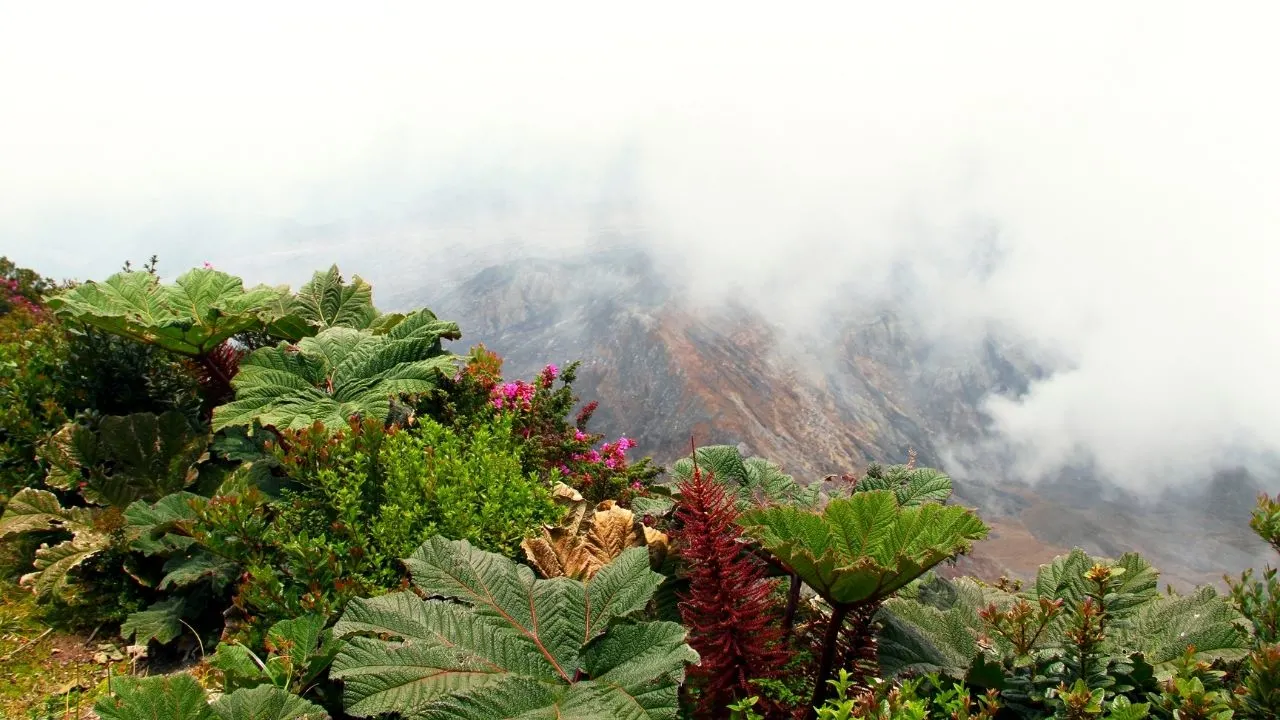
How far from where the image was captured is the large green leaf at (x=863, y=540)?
2.52 metres

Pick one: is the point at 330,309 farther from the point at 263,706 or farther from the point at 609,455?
the point at 263,706

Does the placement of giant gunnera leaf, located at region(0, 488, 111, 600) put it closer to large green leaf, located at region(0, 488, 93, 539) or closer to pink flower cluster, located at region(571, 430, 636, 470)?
large green leaf, located at region(0, 488, 93, 539)

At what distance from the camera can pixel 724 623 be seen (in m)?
2.67

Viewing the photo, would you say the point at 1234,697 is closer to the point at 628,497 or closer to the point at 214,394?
the point at 628,497

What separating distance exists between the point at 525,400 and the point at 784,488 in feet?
10.3

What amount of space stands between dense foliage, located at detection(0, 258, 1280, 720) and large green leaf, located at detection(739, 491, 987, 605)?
12 millimetres

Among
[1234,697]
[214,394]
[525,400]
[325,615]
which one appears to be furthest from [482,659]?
[214,394]

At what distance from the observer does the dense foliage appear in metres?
2.43

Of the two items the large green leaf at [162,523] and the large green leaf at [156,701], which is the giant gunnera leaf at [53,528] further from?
the large green leaf at [156,701]

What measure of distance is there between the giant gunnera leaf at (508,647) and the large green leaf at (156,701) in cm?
46

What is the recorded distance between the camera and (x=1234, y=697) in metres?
2.24

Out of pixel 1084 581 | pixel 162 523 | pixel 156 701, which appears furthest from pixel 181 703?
pixel 1084 581

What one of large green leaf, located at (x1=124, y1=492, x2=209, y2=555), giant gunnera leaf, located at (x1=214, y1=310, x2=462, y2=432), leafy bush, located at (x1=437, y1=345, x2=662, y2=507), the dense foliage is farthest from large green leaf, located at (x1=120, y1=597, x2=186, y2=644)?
leafy bush, located at (x1=437, y1=345, x2=662, y2=507)

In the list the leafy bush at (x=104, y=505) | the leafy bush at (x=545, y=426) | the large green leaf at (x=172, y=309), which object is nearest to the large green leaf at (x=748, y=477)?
the leafy bush at (x=545, y=426)
